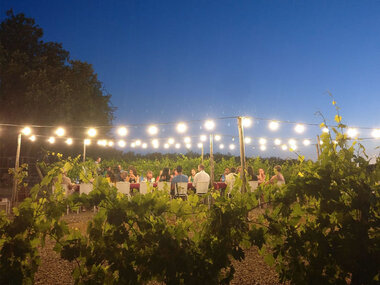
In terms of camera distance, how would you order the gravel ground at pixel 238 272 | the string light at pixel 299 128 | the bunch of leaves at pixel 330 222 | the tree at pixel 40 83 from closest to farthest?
the bunch of leaves at pixel 330 222
the gravel ground at pixel 238 272
the string light at pixel 299 128
the tree at pixel 40 83

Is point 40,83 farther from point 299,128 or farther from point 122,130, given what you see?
point 299,128

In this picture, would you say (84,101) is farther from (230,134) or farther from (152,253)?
(152,253)

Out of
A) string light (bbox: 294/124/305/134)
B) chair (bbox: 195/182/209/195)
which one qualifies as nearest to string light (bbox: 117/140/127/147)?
chair (bbox: 195/182/209/195)

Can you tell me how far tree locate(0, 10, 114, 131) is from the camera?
58.2 feet

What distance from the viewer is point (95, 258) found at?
1.75 meters

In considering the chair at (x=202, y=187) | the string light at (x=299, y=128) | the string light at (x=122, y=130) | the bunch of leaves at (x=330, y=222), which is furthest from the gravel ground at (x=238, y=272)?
the string light at (x=299, y=128)

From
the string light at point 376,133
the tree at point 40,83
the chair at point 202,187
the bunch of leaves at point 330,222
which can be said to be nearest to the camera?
the bunch of leaves at point 330,222

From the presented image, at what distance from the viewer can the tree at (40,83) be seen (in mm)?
17734

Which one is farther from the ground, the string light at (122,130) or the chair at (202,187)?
the string light at (122,130)

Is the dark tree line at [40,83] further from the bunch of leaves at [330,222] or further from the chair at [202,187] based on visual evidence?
the bunch of leaves at [330,222]

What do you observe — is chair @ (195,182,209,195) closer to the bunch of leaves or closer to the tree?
the bunch of leaves

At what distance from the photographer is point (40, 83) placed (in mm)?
18203

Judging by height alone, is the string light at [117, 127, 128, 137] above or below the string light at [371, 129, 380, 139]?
above

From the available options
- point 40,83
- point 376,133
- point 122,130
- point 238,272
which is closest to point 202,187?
point 122,130
